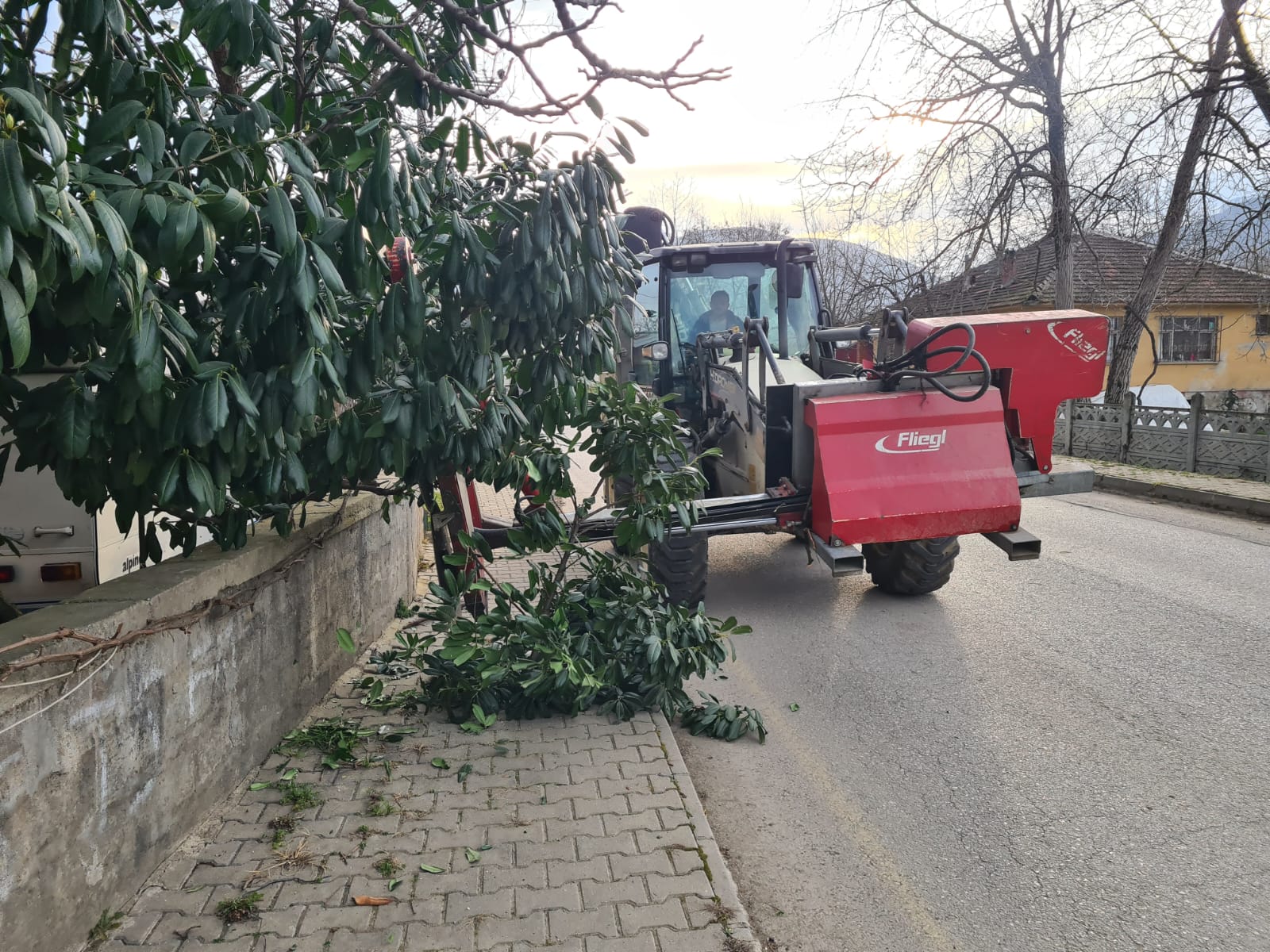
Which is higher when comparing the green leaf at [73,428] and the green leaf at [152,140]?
the green leaf at [152,140]

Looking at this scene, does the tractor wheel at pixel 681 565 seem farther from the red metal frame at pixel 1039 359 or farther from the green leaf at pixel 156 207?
the green leaf at pixel 156 207

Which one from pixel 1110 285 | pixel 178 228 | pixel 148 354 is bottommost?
pixel 148 354

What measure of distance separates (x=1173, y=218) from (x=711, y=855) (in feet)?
51.0

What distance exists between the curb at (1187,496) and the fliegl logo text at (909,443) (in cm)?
559

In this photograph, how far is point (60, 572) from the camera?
16.8 feet

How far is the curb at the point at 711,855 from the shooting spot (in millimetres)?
2828

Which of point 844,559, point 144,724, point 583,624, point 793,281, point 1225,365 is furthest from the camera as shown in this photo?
point 1225,365

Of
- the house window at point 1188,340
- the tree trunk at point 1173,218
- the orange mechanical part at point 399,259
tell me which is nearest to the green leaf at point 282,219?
the orange mechanical part at point 399,259

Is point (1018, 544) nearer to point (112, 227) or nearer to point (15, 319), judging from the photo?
point (112, 227)

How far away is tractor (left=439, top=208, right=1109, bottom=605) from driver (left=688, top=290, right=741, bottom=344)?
3.38 feet

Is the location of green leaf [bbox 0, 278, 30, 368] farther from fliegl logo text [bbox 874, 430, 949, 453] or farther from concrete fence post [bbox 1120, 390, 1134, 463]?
concrete fence post [bbox 1120, 390, 1134, 463]

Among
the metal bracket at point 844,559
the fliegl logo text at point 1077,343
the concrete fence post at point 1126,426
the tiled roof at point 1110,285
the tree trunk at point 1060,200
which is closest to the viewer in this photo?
the metal bracket at point 844,559

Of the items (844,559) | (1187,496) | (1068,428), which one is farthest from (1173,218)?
(844,559)

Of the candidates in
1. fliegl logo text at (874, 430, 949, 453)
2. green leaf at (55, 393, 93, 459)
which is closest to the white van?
green leaf at (55, 393, 93, 459)
